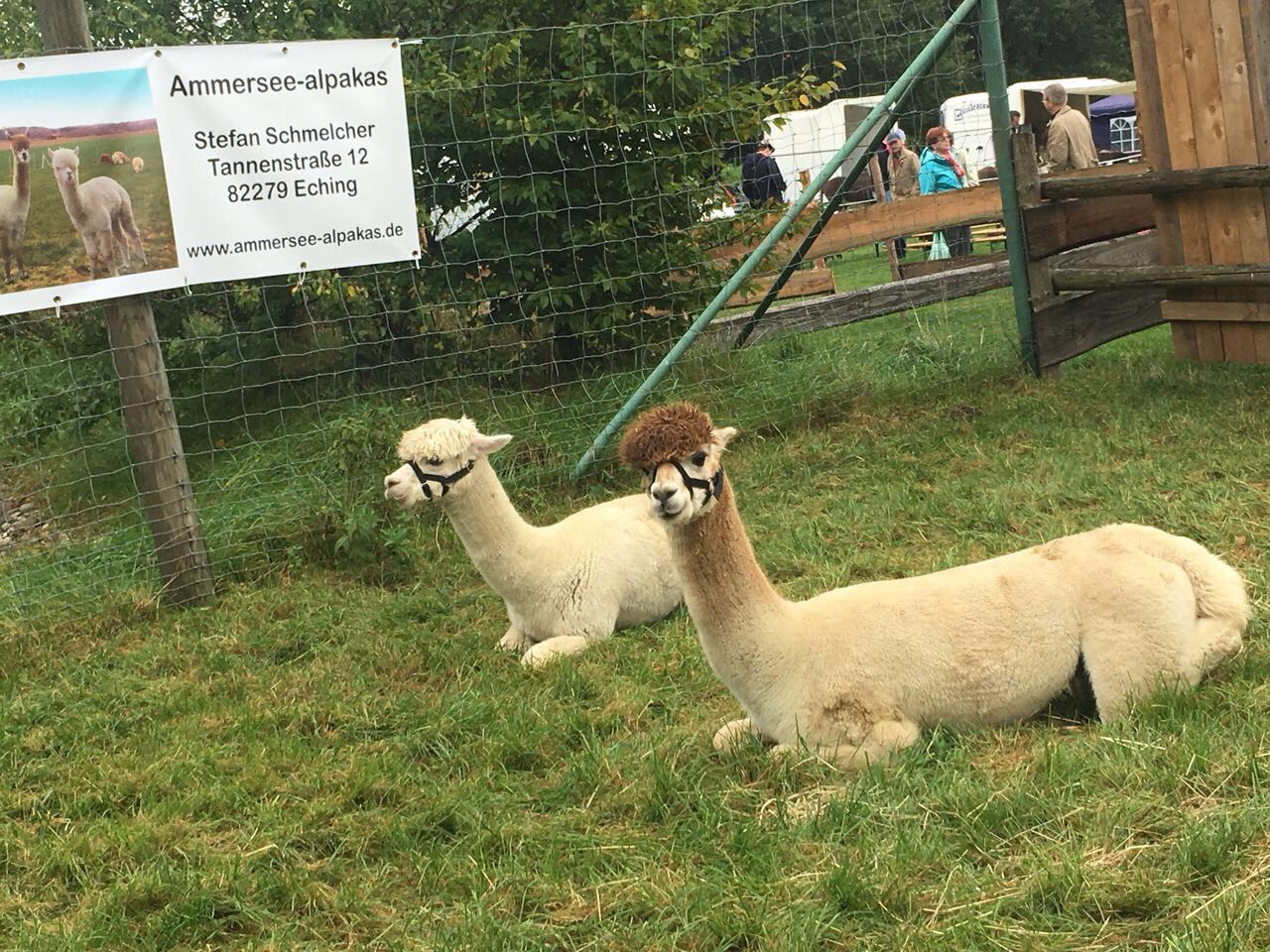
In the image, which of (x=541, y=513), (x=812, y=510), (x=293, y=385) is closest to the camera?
(x=812, y=510)

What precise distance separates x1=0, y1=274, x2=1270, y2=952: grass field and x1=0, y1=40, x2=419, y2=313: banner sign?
1.11 metres

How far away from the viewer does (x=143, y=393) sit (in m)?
6.38

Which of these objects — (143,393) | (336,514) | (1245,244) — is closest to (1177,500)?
(1245,244)

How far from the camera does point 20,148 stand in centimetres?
583

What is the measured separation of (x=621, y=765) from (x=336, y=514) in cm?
328

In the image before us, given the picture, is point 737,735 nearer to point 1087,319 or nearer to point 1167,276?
point 1167,276

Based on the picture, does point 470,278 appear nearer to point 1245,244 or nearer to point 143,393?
point 143,393

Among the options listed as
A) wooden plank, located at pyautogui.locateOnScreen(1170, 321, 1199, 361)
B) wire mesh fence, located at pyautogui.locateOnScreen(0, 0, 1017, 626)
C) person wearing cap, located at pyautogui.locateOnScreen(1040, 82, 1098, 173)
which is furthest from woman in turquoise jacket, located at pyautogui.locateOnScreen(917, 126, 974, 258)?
wooden plank, located at pyautogui.locateOnScreen(1170, 321, 1199, 361)

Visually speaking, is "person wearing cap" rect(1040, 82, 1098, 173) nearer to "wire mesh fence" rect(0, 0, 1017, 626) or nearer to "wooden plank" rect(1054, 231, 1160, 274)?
"wooden plank" rect(1054, 231, 1160, 274)

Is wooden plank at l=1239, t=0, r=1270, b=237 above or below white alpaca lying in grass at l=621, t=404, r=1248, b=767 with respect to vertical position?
above

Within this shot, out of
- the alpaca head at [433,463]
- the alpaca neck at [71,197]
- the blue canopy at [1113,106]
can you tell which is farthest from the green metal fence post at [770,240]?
the blue canopy at [1113,106]

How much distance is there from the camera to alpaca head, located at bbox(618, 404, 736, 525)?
3.74m

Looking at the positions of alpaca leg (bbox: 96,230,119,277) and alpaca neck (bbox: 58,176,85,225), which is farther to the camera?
alpaca leg (bbox: 96,230,119,277)

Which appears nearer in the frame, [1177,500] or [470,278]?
[1177,500]
